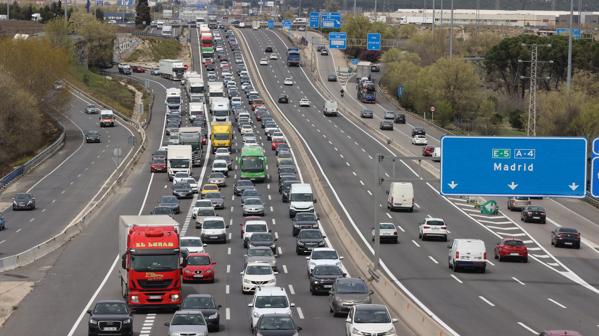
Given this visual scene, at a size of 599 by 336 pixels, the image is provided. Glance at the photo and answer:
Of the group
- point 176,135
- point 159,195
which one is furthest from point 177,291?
point 176,135

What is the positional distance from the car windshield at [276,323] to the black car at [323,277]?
439 inches

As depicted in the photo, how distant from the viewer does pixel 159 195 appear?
83.4 m

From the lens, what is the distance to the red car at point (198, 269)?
161 ft

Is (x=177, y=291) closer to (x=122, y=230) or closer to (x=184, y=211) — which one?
(x=122, y=230)

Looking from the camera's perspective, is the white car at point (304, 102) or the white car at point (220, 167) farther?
the white car at point (304, 102)

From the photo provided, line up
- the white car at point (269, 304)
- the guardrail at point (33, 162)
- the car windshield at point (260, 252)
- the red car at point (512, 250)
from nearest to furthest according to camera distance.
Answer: the white car at point (269, 304) < the car windshield at point (260, 252) < the red car at point (512, 250) < the guardrail at point (33, 162)

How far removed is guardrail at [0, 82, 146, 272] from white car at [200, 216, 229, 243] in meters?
7.10

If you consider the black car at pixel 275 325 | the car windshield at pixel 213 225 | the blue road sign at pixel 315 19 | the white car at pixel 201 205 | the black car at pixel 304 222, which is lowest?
the white car at pixel 201 205

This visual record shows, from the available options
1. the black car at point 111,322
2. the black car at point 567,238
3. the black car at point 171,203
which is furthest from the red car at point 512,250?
the black car at point 111,322

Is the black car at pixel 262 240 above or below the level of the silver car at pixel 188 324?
below

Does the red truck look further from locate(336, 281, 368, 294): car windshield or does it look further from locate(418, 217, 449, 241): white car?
locate(418, 217, 449, 241): white car

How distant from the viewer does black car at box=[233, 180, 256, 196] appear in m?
82.1

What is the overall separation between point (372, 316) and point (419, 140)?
74.5 metres

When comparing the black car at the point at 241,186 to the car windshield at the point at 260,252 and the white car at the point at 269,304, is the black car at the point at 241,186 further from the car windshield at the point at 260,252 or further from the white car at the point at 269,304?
the white car at the point at 269,304
